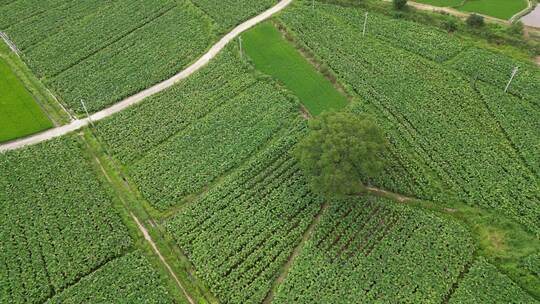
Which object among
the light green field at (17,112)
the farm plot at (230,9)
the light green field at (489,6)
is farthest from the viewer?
the light green field at (489,6)

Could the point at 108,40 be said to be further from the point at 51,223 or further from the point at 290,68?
the point at 51,223

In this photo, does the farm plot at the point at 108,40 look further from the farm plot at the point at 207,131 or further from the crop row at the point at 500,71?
the crop row at the point at 500,71

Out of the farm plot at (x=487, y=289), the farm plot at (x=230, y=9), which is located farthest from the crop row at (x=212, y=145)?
the farm plot at (x=487, y=289)

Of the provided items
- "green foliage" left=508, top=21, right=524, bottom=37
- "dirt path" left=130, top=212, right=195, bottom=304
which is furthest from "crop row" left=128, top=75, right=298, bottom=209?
"green foliage" left=508, top=21, right=524, bottom=37

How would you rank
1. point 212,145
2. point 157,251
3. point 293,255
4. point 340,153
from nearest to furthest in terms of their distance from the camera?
1. point 340,153
2. point 293,255
3. point 157,251
4. point 212,145

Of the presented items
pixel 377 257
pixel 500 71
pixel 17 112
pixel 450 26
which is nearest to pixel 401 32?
pixel 450 26

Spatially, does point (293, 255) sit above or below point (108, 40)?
below

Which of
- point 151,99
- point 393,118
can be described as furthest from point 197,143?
point 393,118

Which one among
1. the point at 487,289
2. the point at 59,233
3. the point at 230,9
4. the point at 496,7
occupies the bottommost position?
the point at 487,289
